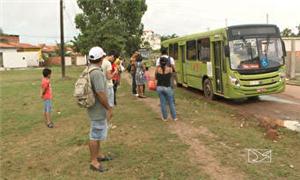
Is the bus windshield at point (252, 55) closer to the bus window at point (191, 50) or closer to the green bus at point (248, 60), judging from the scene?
the green bus at point (248, 60)

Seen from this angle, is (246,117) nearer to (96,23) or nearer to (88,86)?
(88,86)

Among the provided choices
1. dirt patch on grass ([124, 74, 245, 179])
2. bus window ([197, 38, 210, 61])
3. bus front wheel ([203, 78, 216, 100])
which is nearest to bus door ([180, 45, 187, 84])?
bus window ([197, 38, 210, 61])

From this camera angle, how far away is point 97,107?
5844 millimetres

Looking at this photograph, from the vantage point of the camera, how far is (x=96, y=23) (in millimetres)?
44344

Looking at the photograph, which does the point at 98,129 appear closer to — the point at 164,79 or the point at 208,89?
the point at 164,79

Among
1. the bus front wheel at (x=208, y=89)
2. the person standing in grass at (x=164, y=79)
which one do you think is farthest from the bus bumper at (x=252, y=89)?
the person standing in grass at (x=164, y=79)

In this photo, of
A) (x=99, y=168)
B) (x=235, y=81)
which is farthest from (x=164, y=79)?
(x=99, y=168)

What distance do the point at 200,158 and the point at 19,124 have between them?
6.09 m

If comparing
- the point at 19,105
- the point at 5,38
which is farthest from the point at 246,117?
the point at 5,38

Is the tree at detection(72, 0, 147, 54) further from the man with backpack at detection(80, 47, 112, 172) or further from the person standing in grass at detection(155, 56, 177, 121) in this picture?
the man with backpack at detection(80, 47, 112, 172)

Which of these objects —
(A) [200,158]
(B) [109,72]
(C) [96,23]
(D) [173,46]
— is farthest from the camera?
(C) [96,23]

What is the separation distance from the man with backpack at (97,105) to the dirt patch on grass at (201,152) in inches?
61.0

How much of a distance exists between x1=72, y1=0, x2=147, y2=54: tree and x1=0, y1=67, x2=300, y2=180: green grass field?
30996 mm

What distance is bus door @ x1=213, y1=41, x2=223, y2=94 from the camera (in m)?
13.1
